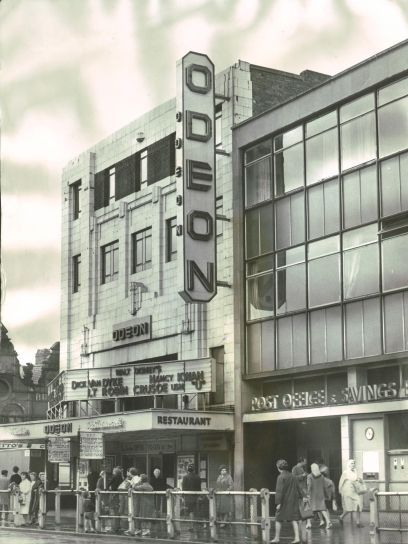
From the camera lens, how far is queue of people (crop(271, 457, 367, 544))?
59.5 feet

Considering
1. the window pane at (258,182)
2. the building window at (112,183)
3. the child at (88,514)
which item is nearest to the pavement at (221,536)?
the child at (88,514)

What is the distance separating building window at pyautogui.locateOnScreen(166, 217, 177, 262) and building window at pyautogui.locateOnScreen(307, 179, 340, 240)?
25.7 feet

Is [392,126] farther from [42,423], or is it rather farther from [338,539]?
[42,423]

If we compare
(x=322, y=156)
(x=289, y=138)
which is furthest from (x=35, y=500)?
(x=289, y=138)

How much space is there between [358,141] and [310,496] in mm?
11406

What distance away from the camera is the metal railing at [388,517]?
15.7 meters

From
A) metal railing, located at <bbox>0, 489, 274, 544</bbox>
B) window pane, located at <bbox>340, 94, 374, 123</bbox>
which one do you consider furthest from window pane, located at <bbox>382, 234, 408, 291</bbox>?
metal railing, located at <bbox>0, 489, 274, 544</bbox>

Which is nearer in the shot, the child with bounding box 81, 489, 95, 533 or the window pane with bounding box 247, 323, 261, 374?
the child with bounding box 81, 489, 95, 533

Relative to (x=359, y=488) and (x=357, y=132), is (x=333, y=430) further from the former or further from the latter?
(x=357, y=132)

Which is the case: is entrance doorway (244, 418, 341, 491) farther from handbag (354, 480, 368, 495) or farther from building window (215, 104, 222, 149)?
building window (215, 104, 222, 149)

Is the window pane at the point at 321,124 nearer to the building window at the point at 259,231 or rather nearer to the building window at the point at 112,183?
the building window at the point at 259,231

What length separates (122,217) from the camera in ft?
131

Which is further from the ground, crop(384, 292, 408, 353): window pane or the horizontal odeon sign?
crop(384, 292, 408, 353): window pane

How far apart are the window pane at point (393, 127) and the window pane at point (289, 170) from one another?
147 inches
